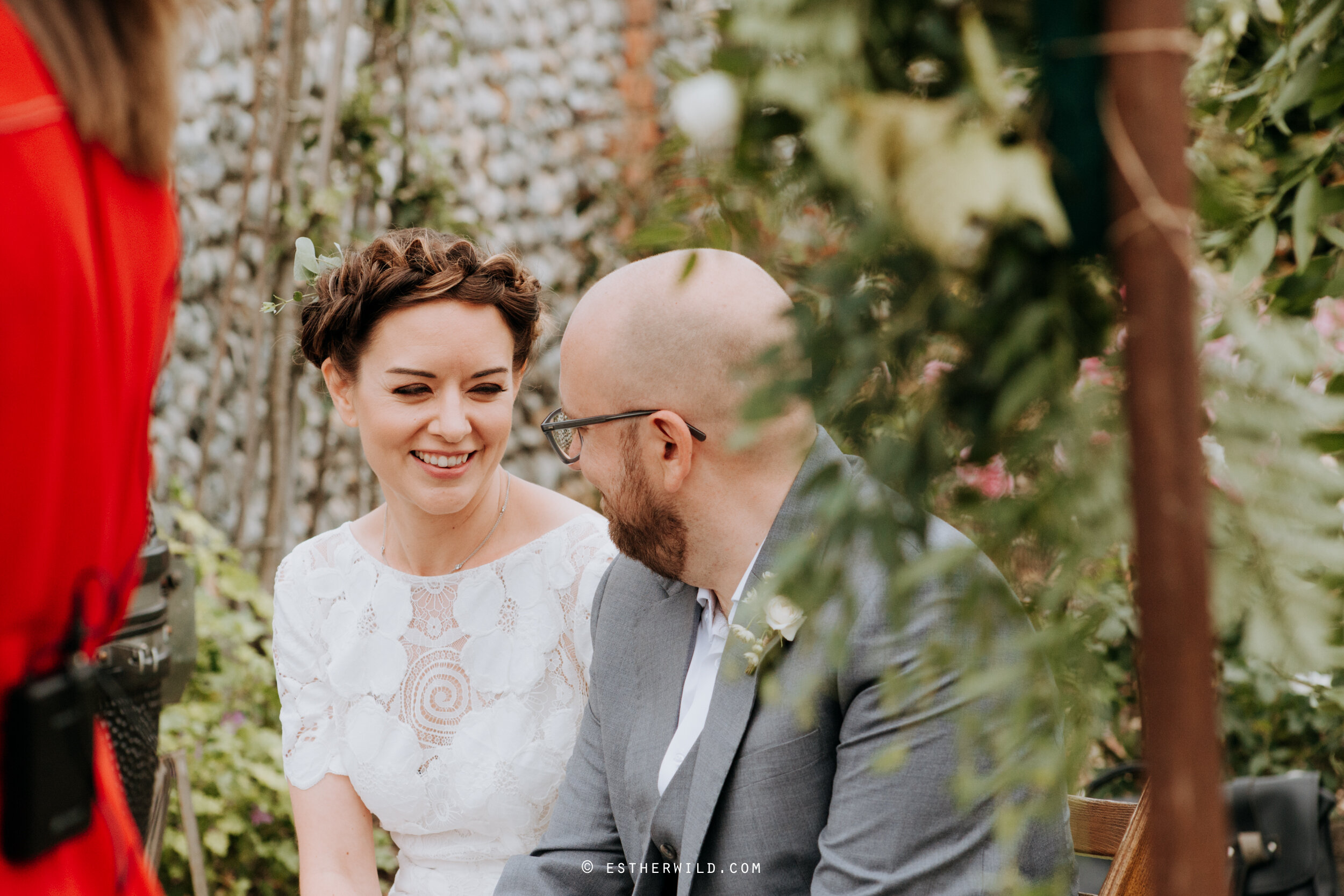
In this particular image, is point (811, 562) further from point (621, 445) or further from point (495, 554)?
point (495, 554)

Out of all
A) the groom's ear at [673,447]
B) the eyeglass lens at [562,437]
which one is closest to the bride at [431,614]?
the eyeglass lens at [562,437]

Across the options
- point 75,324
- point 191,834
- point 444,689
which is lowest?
point 191,834

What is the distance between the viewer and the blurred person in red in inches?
27.9

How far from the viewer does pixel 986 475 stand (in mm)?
723

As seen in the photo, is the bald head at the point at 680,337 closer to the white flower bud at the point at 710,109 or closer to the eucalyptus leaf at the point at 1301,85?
the eucalyptus leaf at the point at 1301,85

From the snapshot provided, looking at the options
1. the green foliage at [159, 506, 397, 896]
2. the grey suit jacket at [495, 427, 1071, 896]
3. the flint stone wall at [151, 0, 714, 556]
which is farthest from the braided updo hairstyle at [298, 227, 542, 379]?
the green foliage at [159, 506, 397, 896]

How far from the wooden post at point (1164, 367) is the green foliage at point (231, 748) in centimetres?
244

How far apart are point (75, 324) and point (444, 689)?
1.47 meters

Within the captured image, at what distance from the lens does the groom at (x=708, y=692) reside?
1.43m

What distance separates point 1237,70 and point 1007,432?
1352 mm

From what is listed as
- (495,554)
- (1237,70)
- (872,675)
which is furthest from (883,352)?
(495,554)

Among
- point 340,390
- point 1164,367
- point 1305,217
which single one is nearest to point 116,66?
point 1164,367

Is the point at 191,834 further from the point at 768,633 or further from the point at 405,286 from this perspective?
the point at 768,633

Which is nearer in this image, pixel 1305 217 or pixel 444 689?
pixel 1305 217
